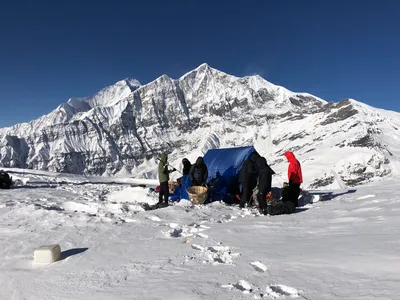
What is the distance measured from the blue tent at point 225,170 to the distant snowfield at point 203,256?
3473 millimetres

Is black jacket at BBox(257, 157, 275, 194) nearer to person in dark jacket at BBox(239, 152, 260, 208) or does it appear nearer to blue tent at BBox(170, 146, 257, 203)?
person in dark jacket at BBox(239, 152, 260, 208)

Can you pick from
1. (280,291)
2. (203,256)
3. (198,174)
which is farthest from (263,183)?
(280,291)

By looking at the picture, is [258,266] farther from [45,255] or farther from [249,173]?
[249,173]

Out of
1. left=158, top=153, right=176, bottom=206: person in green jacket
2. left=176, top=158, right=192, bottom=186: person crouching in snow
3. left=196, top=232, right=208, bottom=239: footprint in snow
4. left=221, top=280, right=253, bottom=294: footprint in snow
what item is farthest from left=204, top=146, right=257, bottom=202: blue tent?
left=221, top=280, right=253, bottom=294: footprint in snow

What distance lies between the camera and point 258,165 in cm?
1074

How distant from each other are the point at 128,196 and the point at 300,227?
772 cm

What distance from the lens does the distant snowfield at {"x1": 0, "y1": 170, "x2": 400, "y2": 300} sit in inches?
151

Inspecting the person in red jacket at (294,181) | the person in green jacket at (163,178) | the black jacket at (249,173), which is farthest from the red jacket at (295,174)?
the person in green jacket at (163,178)

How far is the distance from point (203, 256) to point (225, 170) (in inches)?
318

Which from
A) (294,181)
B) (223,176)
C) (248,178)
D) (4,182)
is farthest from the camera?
(4,182)

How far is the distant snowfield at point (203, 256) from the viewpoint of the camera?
3.84 m

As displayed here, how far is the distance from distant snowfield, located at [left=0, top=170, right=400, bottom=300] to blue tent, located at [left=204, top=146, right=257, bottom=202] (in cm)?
347

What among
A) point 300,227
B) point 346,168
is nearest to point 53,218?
point 300,227

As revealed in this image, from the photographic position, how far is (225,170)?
13.2 m
